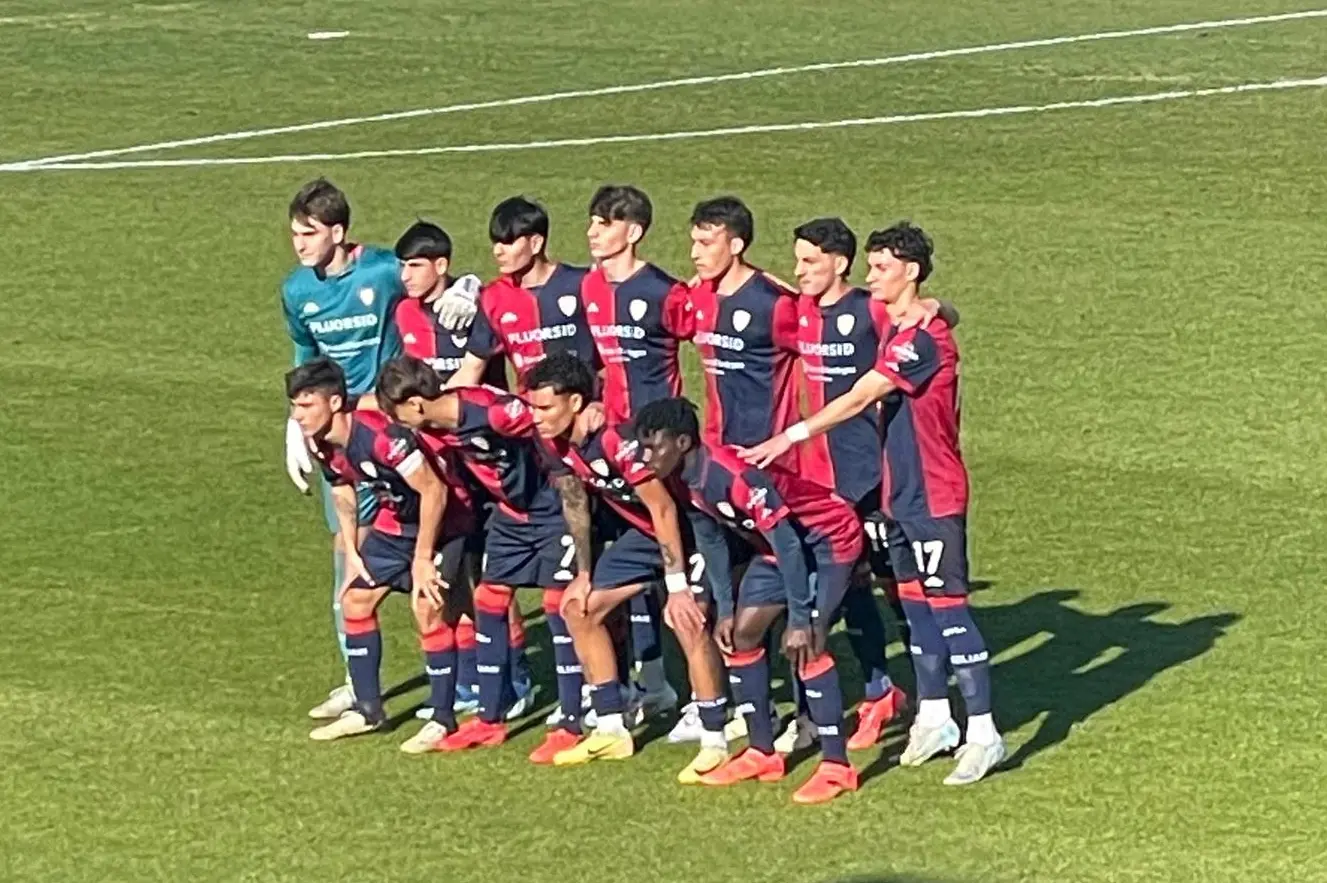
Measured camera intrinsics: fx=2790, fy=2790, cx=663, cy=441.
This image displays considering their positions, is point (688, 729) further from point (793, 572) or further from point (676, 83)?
point (676, 83)

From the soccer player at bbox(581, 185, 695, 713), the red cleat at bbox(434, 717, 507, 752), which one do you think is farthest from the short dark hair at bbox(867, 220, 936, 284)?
the red cleat at bbox(434, 717, 507, 752)

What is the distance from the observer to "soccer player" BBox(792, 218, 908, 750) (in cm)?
1070

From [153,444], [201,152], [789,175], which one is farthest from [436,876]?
[201,152]

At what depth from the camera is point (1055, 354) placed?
53.6ft

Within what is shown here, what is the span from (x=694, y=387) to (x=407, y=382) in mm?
5649

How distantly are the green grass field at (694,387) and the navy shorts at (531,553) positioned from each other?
677 millimetres

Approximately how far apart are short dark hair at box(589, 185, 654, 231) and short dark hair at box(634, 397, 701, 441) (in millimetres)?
1189

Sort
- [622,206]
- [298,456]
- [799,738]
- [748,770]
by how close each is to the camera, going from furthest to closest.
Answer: [298,456]
[622,206]
[799,738]
[748,770]

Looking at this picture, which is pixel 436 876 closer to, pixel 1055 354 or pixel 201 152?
pixel 1055 354

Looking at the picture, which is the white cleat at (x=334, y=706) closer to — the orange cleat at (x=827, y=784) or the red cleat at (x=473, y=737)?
the red cleat at (x=473, y=737)

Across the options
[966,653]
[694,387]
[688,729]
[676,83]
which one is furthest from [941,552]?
[676,83]

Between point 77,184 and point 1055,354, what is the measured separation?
28.4 feet

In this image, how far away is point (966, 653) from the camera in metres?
10.4

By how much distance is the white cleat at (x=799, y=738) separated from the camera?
35.4ft
